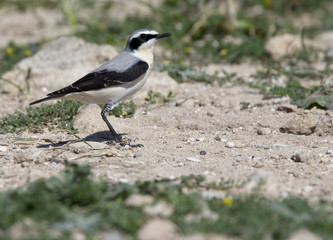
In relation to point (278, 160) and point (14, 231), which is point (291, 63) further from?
point (14, 231)

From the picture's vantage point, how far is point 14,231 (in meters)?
→ 3.84

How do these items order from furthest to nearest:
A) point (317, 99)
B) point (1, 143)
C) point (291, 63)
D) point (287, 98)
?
1. point (291, 63)
2. point (287, 98)
3. point (317, 99)
4. point (1, 143)

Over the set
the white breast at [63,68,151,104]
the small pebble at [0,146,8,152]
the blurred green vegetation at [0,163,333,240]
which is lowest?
the small pebble at [0,146,8,152]

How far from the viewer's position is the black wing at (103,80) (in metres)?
6.34

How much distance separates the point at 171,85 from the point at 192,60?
1.40 m

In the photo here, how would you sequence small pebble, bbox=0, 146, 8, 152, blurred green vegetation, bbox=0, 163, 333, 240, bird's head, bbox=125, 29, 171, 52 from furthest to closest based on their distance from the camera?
bird's head, bbox=125, 29, 171, 52 < small pebble, bbox=0, 146, 8, 152 < blurred green vegetation, bbox=0, 163, 333, 240

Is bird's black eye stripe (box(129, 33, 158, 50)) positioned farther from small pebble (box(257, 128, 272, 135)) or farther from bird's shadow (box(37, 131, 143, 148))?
small pebble (box(257, 128, 272, 135))

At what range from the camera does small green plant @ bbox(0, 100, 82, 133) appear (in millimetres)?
6991

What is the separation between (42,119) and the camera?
7156mm

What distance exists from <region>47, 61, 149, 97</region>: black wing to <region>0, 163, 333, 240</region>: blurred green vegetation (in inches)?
77.1

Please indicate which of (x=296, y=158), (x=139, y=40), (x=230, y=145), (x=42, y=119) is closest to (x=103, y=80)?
(x=139, y=40)

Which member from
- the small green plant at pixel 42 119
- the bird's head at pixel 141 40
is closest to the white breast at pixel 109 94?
the bird's head at pixel 141 40

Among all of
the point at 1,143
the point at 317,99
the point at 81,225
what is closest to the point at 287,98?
the point at 317,99

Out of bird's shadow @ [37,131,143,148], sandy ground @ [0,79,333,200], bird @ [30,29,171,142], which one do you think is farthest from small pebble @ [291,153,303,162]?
bird @ [30,29,171,142]
